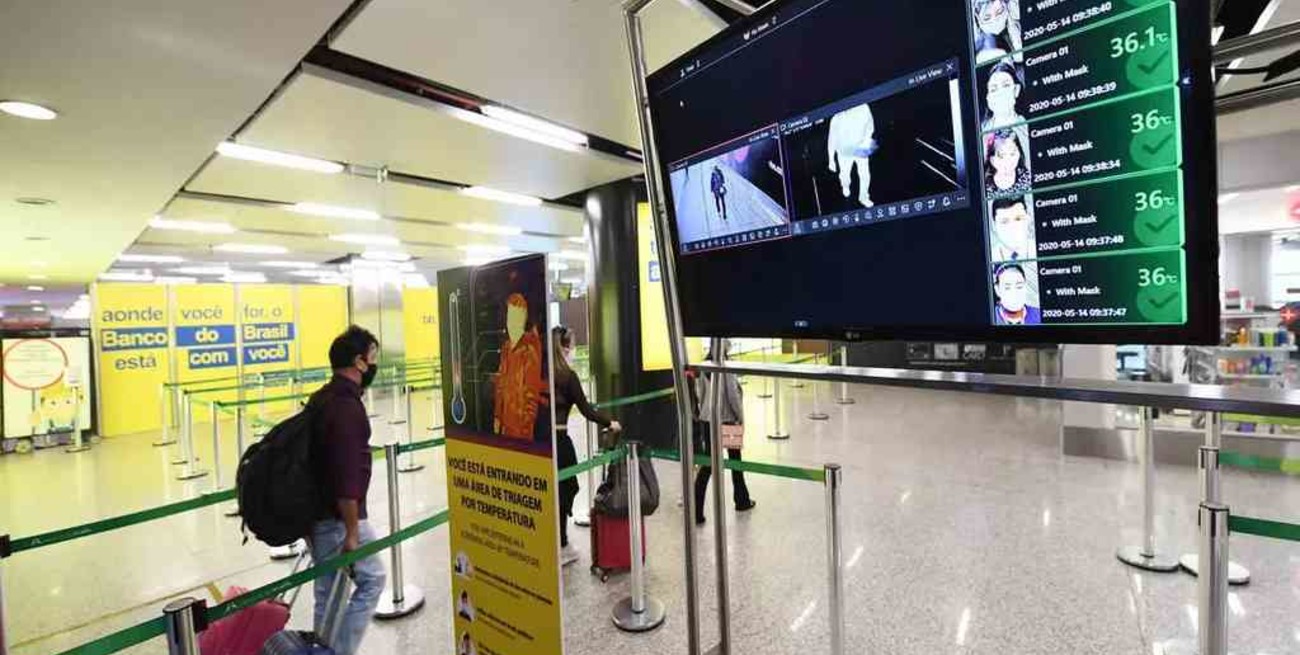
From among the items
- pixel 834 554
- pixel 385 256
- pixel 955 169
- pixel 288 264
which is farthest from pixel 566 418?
pixel 288 264

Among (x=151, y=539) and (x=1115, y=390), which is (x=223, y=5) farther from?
(x=151, y=539)

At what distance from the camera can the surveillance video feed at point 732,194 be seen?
4.52ft

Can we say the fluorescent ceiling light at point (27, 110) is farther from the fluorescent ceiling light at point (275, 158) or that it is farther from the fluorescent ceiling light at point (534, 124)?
the fluorescent ceiling light at point (534, 124)

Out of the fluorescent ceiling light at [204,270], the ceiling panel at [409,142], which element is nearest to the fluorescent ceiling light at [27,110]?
the ceiling panel at [409,142]

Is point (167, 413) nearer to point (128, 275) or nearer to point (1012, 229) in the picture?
point (128, 275)

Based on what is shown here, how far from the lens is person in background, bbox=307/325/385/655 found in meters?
2.55

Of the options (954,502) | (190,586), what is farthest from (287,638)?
(954,502)

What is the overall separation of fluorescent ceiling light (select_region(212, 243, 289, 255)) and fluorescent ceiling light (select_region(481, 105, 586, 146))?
7826mm

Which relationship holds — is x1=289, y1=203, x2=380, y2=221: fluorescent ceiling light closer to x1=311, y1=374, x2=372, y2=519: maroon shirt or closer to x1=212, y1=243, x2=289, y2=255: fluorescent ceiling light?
x1=212, y1=243, x2=289, y2=255: fluorescent ceiling light

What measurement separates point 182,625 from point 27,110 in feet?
11.6

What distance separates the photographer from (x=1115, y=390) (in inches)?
36.6

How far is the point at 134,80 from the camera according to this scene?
3.10 meters

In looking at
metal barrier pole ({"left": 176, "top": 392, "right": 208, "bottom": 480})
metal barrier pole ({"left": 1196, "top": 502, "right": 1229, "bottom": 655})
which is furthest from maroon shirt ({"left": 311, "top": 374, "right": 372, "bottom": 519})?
metal barrier pole ({"left": 176, "top": 392, "right": 208, "bottom": 480})

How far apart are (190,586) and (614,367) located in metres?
4.09
